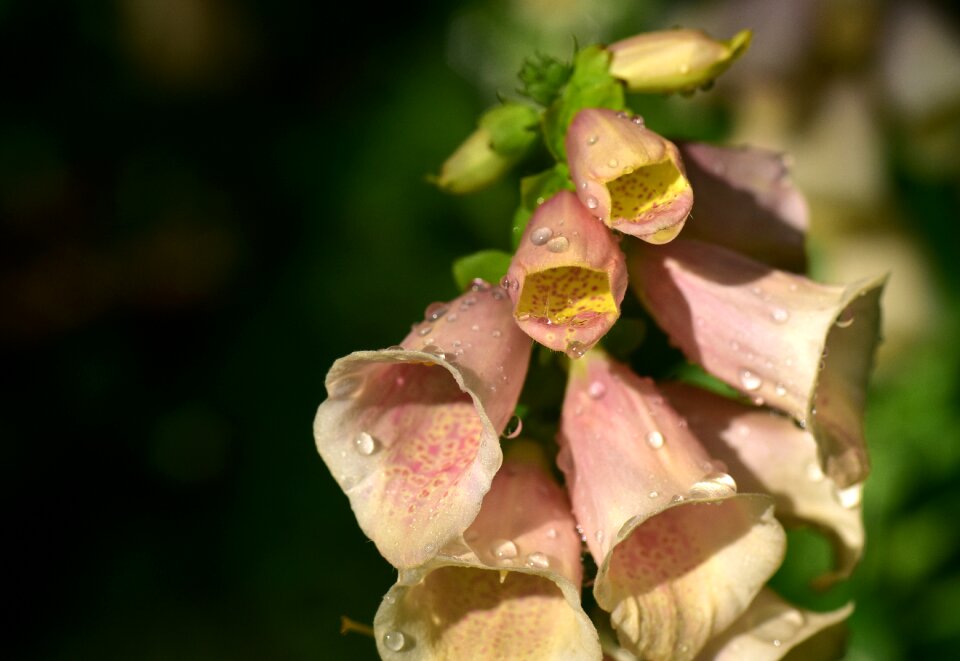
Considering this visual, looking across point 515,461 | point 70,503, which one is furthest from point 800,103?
point 70,503

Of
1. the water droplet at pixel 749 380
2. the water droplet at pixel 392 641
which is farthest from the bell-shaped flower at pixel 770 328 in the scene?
the water droplet at pixel 392 641

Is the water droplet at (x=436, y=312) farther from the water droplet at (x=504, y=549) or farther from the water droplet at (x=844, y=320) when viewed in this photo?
the water droplet at (x=844, y=320)

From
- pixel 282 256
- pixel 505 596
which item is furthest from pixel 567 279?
pixel 282 256

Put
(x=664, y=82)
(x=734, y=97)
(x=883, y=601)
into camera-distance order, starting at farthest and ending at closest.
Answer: (x=734, y=97), (x=883, y=601), (x=664, y=82)

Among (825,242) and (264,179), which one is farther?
(264,179)

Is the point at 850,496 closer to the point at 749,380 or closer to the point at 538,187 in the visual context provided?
the point at 749,380

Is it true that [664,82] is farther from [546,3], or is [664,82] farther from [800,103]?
[546,3]

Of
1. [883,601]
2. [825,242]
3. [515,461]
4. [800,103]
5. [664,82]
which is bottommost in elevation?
[883,601]

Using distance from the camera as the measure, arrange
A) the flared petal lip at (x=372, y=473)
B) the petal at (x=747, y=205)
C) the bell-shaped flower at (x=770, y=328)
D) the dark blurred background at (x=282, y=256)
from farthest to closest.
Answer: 1. the dark blurred background at (x=282, y=256)
2. the petal at (x=747, y=205)
3. the bell-shaped flower at (x=770, y=328)
4. the flared petal lip at (x=372, y=473)
